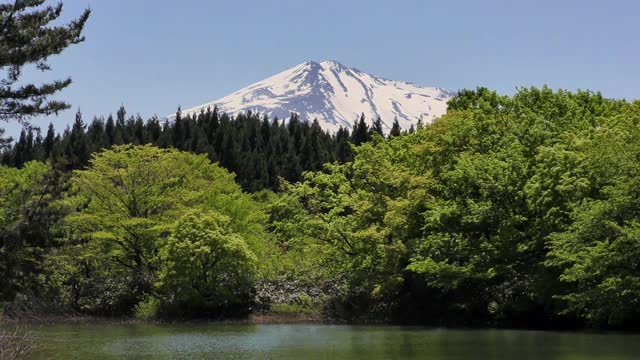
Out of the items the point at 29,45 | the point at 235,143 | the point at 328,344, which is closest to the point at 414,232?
the point at 328,344

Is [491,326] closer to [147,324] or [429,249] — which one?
[429,249]

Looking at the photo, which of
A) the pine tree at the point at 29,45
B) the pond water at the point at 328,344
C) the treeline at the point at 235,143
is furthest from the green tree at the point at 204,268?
the treeline at the point at 235,143

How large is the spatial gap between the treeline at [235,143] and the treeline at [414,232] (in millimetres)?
38832

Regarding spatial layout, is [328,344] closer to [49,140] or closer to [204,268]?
[204,268]

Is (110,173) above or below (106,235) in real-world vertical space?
above

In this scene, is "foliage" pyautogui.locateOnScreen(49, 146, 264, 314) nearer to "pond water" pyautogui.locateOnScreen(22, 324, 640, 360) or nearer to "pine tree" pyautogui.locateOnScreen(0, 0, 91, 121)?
"pond water" pyautogui.locateOnScreen(22, 324, 640, 360)

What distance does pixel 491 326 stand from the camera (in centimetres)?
3678

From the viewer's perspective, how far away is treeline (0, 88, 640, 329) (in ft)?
102

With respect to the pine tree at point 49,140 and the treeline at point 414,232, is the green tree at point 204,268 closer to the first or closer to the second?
the treeline at point 414,232

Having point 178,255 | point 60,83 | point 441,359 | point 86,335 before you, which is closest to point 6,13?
point 60,83

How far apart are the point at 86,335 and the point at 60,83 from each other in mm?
15318

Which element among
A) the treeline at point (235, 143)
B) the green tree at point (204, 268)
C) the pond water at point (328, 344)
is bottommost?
the pond water at point (328, 344)

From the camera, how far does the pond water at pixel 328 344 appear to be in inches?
920

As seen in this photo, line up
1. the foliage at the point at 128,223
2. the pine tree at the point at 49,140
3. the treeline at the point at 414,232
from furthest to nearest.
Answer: the pine tree at the point at 49,140 → the foliage at the point at 128,223 → the treeline at the point at 414,232
